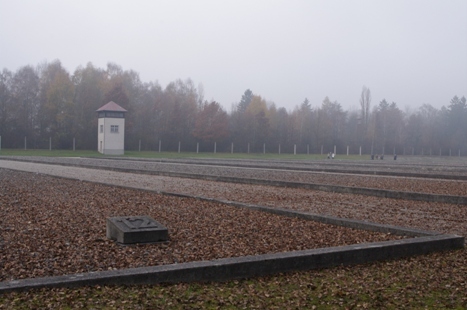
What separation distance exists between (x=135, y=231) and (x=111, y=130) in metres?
56.1

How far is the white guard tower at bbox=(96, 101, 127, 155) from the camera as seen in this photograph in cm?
6347

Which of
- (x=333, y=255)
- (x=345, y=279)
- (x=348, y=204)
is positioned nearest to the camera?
(x=345, y=279)

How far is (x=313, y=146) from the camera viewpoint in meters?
98.0

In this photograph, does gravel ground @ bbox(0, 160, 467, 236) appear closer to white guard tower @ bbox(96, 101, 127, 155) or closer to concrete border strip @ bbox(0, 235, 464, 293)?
concrete border strip @ bbox(0, 235, 464, 293)

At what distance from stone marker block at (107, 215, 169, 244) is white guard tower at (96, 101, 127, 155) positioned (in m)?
55.0

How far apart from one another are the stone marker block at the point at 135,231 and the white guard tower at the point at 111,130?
181 ft

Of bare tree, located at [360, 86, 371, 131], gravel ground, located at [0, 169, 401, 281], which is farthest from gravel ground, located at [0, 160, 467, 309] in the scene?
bare tree, located at [360, 86, 371, 131]

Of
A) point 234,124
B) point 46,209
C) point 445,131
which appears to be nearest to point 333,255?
point 46,209

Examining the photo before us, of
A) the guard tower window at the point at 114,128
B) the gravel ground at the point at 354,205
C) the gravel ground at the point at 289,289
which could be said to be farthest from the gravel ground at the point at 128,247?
the guard tower window at the point at 114,128

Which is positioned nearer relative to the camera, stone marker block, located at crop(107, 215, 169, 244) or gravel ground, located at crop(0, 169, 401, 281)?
gravel ground, located at crop(0, 169, 401, 281)

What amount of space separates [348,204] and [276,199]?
7.13ft

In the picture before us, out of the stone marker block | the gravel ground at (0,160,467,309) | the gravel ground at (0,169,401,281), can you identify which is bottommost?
the gravel ground at (0,160,467,309)

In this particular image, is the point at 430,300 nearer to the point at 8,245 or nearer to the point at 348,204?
the point at 8,245

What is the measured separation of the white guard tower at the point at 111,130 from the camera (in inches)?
2499
